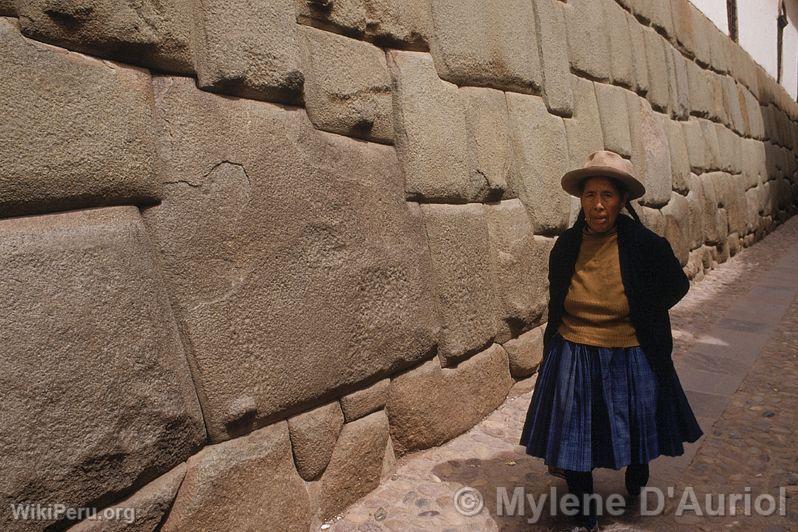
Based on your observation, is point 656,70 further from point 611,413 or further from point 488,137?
point 611,413

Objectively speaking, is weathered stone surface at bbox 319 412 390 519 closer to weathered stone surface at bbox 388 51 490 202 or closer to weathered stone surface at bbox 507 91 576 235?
weathered stone surface at bbox 388 51 490 202

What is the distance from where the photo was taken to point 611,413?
2.14 metres

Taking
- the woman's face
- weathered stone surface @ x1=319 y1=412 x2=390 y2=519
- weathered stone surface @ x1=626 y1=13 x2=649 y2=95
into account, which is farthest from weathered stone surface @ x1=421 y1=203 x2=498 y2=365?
weathered stone surface @ x1=626 y1=13 x2=649 y2=95

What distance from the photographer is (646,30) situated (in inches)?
237

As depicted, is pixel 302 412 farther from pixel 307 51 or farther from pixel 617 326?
pixel 307 51

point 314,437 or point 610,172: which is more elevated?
point 610,172

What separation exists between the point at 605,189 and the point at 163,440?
1.49 m

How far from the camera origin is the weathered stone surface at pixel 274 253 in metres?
1.88

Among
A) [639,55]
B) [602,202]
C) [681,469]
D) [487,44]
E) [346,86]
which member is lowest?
[681,469]

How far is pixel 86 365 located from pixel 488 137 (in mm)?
2208

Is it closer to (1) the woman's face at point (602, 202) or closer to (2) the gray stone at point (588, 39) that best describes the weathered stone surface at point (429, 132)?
(1) the woman's face at point (602, 202)

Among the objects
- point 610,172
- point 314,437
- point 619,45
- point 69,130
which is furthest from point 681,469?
point 619,45

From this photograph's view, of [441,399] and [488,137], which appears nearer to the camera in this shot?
[441,399]

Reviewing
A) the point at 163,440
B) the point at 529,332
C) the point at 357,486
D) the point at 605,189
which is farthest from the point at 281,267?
the point at 529,332
